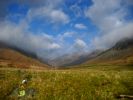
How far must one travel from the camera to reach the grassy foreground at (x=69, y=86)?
2806 centimetres

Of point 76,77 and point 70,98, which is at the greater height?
point 76,77

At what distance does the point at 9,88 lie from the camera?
3062cm

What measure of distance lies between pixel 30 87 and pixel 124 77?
13.1 m

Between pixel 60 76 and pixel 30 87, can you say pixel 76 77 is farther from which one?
pixel 30 87

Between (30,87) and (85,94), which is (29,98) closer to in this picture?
(30,87)

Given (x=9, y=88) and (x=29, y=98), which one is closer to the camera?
(x=29, y=98)

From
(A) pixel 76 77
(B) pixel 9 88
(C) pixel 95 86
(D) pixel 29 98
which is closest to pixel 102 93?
(C) pixel 95 86

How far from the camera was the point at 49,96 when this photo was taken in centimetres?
2847

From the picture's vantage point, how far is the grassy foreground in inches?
1105

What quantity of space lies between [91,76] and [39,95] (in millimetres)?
8459

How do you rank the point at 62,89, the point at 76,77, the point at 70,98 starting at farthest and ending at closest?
the point at 76,77
the point at 62,89
the point at 70,98

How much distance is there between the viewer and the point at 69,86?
30.4 metres

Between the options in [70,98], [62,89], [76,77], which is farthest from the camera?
[76,77]

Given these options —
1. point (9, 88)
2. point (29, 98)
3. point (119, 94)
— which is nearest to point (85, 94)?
point (119, 94)
